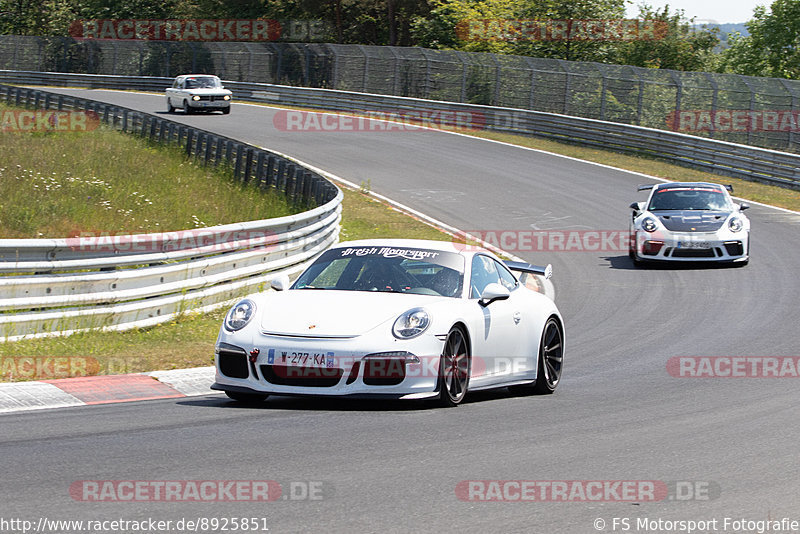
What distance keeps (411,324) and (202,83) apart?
3912 cm

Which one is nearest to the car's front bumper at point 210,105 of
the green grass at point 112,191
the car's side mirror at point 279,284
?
the green grass at point 112,191

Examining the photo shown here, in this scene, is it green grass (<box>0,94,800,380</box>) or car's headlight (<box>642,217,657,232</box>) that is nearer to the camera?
green grass (<box>0,94,800,380</box>)

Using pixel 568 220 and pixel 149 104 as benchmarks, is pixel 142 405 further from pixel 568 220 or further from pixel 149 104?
pixel 149 104

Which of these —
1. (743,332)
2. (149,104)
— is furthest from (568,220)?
(149,104)

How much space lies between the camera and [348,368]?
8.05 meters

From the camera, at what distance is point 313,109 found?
47.7m

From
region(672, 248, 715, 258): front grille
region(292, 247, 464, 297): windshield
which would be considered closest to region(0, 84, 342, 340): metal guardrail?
region(292, 247, 464, 297): windshield

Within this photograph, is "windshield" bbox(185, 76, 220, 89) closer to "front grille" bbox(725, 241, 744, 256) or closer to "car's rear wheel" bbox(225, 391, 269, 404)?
"front grille" bbox(725, 241, 744, 256)

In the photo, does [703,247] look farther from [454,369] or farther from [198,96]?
[198,96]

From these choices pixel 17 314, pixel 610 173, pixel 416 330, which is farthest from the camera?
pixel 610 173

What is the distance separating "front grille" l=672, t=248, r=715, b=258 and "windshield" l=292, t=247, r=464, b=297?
1177cm

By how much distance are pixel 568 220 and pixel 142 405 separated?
718 inches

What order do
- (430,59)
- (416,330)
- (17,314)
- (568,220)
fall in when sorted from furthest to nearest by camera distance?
(430,59) → (568,220) → (17,314) → (416,330)

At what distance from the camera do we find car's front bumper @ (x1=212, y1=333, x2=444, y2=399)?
806 centimetres
